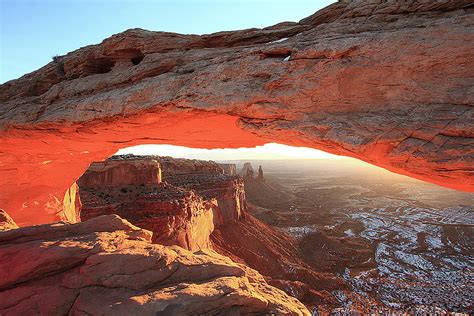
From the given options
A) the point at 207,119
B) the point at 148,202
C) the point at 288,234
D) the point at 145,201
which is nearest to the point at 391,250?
the point at 288,234

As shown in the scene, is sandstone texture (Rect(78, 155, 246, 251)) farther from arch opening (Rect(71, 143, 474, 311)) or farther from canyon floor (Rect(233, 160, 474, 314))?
canyon floor (Rect(233, 160, 474, 314))

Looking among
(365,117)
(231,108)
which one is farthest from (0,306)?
(365,117)

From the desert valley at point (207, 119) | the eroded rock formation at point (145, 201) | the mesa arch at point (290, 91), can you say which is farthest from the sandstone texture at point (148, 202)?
the mesa arch at point (290, 91)

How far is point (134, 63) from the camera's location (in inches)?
340

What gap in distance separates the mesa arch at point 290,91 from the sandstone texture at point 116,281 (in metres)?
3.56

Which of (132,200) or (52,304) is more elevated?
(52,304)

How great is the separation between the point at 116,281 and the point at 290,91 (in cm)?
536

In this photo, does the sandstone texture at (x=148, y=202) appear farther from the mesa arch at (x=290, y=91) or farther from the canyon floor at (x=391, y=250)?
the canyon floor at (x=391, y=250)

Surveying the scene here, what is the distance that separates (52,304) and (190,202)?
1775 cm

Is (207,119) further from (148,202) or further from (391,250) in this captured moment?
(391,250)

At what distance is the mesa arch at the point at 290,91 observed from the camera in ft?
15.6

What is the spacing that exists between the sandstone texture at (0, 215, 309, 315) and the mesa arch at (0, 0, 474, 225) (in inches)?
140

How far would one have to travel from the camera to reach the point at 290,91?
19.2 ft

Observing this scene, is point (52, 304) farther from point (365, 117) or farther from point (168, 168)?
point (168, 168)
